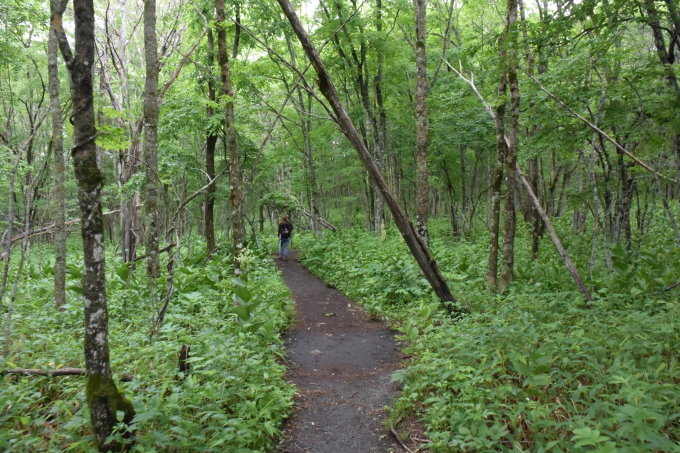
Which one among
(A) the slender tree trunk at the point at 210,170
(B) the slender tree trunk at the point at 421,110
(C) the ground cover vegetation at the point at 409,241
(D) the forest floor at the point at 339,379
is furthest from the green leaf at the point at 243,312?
(A) the slender tree trunk at the point at 210,170

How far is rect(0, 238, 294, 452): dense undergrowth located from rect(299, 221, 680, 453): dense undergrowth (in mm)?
1659

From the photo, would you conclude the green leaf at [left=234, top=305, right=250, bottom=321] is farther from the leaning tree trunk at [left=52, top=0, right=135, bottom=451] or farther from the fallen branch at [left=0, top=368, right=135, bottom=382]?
the leaning tree trunk at [left=52, top=0, right=135, bottom=451]

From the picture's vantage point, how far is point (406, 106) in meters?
15.5

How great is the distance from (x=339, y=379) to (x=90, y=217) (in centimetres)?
378

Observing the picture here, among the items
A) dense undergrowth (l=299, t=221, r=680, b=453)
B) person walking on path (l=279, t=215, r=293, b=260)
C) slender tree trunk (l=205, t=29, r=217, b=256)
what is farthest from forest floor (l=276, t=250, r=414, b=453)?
person walking on path (l=279, t=215, r=293, b=260)

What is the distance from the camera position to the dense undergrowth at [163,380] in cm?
307

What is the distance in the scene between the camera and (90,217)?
2670mm

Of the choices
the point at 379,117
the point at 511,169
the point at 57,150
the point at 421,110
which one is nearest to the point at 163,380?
the point at 57,150

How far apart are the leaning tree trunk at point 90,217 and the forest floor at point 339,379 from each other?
1.72 metres

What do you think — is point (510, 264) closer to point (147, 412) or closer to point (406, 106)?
point (147, 412)

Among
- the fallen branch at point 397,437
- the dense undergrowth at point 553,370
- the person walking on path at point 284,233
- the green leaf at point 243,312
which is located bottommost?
the fallen branch at point 397,437

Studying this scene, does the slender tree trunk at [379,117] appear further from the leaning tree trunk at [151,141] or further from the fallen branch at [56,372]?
the fallen branch at [56,372]

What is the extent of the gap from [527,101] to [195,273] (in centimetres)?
830

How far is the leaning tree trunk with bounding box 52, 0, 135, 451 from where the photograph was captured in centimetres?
260
